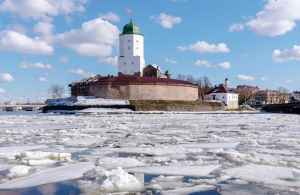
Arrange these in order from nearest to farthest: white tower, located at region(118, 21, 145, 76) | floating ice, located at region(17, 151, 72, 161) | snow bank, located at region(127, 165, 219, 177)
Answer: snow bank, located at region(127, 165, 219, 177)
floating ice, located at region(17, 151, 72, 161)
white tower, located at region(118, 21, 145, 76)

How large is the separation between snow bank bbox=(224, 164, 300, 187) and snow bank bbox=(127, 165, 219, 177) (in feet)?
1.06

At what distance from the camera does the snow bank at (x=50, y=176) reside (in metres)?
5.03

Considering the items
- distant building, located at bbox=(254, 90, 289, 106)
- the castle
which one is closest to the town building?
distant building, located at bbox=(254, 90, 289, 106)

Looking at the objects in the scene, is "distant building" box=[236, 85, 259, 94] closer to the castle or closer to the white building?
the white building

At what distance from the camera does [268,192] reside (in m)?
4.63

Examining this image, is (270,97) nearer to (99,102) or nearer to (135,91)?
(135,91)

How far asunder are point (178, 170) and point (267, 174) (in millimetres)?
1268

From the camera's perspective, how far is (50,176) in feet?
18.1

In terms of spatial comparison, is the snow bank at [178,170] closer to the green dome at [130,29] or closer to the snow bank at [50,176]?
the snow bank at [50,176]

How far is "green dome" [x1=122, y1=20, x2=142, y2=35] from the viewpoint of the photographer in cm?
5875

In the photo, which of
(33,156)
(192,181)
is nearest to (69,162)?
(33,156)

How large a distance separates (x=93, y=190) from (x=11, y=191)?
95cm

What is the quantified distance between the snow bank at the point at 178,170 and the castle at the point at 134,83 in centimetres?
4177

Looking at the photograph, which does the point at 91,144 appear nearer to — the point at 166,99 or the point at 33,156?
the point at 33,156
